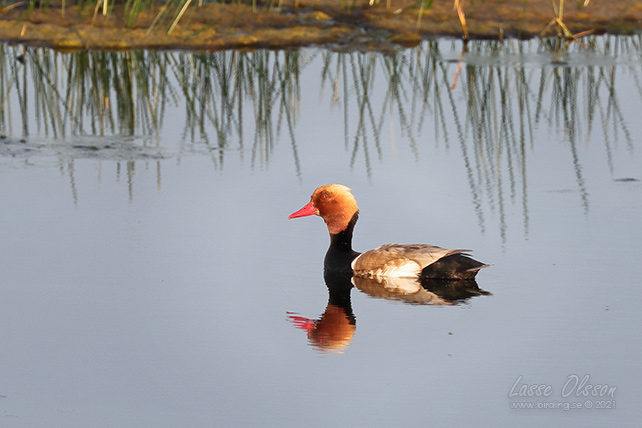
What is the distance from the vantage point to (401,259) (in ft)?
22.9

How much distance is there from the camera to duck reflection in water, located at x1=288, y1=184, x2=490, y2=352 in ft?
21.7

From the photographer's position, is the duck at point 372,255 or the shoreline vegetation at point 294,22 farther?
the shoreline vegetation at point 294,22

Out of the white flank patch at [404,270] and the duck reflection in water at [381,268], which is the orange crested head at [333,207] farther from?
the white flank patch at [404,270]

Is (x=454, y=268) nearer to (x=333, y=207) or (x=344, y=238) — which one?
A: (x=344, y=238)

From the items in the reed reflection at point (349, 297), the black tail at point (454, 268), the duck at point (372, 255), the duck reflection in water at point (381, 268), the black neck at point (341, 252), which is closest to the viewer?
the reed reflection at point (349, 297)

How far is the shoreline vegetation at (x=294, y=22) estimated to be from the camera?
45.4ft

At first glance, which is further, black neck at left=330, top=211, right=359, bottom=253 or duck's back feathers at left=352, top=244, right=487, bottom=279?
black neck at left=330, top=211, right=359, bottom=253

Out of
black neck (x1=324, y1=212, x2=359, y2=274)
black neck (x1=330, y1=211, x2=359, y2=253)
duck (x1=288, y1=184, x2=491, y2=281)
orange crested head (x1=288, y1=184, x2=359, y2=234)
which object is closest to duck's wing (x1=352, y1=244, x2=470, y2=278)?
duck (x1=288, y1=184, x2=491, y2=281)

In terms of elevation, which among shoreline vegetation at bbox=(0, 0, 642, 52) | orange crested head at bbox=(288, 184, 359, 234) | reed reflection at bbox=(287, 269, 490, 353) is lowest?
reed reflection at bbox=(287, 269, 490, 353)

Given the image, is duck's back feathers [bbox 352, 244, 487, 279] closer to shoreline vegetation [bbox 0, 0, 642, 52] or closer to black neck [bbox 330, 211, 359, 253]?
black neck [bbox 330, 211, 359, 253]

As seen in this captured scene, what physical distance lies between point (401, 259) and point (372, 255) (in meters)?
0.25

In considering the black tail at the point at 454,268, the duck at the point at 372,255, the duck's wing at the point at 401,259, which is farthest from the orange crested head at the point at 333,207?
the black tail at the point at 454,268

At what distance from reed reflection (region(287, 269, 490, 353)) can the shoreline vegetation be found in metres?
6.81

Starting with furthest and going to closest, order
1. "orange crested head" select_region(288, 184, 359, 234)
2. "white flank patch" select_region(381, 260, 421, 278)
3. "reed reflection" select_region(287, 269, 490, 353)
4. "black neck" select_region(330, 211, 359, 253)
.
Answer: "orange crested head" select_region(288, 184, 359, 234)
"black neck" select_region(330, 211, 359, 253)
"white flank patch" select_region(381, 260, 421, 278)
"reed reflection" select_region(287, 269, 490, 353)
